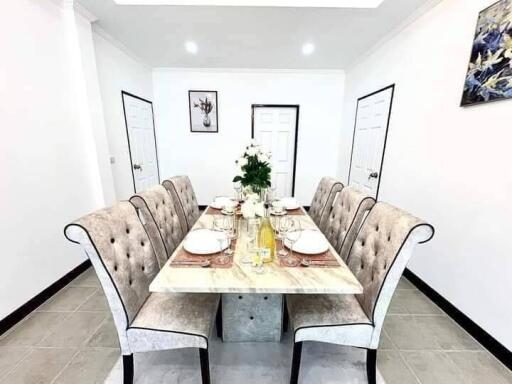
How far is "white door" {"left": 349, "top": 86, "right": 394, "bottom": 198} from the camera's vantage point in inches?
111

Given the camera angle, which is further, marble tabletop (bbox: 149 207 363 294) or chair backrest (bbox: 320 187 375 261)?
chair backrest (bbox: 320 187 375 261)

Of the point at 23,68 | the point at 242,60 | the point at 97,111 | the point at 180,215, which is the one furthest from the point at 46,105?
the point at 242,60

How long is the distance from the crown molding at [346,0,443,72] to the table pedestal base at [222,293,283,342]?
2.82 metres

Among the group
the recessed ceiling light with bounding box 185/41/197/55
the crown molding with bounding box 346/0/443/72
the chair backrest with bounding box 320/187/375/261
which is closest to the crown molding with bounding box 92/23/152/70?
the recessed ceiling light with bounding box 185/41/197/55

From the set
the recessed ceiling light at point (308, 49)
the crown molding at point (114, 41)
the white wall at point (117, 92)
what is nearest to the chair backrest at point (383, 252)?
the recessed ceiling light at point (308, 49)

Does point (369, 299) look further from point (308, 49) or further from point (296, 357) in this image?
point (308, 49)

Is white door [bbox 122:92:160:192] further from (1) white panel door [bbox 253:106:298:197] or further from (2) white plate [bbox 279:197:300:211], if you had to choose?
(2) white plate [bbox 279:197:300:211]

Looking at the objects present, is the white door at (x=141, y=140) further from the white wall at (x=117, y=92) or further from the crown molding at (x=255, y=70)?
the crown molding at (x=255, y=70)

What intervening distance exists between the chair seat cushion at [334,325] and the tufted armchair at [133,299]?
479mm

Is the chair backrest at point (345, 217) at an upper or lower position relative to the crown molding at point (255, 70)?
lower

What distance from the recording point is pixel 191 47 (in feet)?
9.99

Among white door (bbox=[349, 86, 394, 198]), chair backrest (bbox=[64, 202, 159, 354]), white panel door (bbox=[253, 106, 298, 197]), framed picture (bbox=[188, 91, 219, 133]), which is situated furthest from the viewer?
white panel door (bbox=[253, 106, 298, 197])

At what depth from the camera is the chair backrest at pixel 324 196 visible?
2.02 m

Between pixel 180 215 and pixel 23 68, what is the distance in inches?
65.6
